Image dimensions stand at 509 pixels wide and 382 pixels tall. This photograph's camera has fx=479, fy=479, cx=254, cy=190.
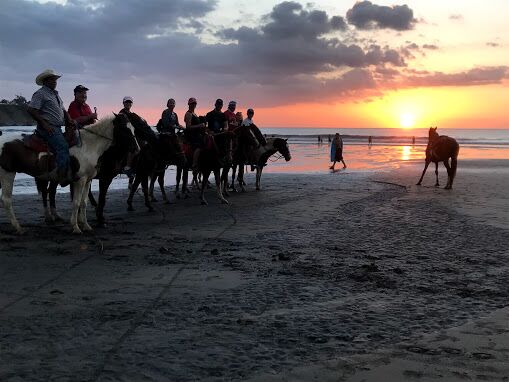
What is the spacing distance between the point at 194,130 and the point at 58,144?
584 centimetres

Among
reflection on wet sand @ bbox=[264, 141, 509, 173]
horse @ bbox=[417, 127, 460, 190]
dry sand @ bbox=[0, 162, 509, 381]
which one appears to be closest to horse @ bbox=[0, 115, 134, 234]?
dry sand @ bbox=[0, 162, 509, 381]

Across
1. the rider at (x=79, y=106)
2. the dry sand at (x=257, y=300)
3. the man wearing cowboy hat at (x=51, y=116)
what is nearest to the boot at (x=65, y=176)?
the man wearing cowboy hat at (x=51, y=116)

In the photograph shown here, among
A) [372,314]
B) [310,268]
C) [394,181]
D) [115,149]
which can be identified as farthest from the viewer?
[394,181]

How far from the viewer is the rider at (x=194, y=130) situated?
13.8 meters

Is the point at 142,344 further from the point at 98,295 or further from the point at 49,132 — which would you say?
the point at 49,132

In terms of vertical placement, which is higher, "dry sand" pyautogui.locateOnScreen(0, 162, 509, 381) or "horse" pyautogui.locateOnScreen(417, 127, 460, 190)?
"horse" pyautogui.locateOnScreen(417, 127, 460, 190)

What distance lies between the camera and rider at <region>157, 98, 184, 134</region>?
13.6m

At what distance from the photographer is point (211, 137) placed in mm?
13531

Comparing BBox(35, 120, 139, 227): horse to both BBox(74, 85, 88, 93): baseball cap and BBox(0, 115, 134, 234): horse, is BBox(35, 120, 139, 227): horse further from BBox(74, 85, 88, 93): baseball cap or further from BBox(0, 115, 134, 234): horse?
BBox(74, 85, 88, 93): baseball cap

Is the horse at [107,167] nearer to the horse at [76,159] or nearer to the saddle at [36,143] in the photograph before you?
the horse at [76,159]

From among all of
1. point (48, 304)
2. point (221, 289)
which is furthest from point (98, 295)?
point (221, 289)

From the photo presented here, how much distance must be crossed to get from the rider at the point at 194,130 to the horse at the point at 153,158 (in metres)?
0.90

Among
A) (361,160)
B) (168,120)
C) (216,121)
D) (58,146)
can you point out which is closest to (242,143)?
(216,121)

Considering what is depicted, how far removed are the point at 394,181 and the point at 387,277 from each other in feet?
47.8
